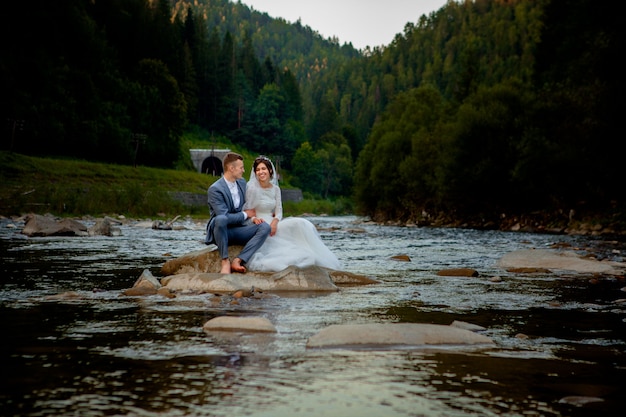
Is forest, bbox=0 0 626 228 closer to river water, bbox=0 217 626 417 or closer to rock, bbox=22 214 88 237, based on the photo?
rock, bbox=22 214 88 237

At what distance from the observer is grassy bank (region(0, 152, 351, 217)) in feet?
171

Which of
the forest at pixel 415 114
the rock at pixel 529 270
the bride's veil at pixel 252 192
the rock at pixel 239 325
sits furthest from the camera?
the forest at pixel 415 114

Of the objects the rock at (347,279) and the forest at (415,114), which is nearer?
the rock at (347,279)

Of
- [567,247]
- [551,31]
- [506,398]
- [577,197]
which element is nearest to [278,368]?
[506,398]

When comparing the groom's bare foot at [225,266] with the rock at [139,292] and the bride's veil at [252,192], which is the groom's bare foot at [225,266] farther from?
the rock at [139,292]

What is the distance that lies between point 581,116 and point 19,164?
5254 centimetres

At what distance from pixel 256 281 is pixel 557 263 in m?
9.07

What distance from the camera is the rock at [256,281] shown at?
12.2 meters

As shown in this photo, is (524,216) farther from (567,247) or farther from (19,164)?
(19,164)

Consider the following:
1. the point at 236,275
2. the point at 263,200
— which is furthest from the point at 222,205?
the point at 236,275

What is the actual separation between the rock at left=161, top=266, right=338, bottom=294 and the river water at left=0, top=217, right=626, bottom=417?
62 cm

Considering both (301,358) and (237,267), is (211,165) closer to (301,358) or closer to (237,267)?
(237,267)

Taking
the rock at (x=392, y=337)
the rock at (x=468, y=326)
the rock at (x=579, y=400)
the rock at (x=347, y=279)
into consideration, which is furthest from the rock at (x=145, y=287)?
the rock at (x=579, y=400)

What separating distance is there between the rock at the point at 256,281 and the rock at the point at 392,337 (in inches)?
194
